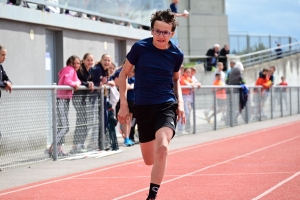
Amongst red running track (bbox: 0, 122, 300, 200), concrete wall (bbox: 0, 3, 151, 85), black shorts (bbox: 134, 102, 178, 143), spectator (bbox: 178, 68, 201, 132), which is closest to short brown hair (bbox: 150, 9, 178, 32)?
black shorts (bbox: 134, 102, 178, 143)

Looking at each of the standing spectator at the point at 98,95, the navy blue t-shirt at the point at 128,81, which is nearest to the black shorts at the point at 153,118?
the standing spectator at the point at 98,95

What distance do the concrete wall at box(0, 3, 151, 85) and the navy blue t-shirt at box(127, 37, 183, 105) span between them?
7600 mm

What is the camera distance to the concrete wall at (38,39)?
15.8 m

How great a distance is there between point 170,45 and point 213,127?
14155 mm

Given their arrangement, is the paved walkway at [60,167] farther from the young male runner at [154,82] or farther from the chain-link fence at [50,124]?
the young male runner at [154,82]

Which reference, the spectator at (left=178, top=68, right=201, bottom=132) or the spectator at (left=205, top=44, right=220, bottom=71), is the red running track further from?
the spectator at (left=205, top=44, right=220, bottom=71)

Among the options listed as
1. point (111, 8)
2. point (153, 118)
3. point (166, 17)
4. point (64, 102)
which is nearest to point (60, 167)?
point (64, 102)

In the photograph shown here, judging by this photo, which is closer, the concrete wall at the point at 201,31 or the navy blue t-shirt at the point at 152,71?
the navy blue t-shirt at the point at 152,71

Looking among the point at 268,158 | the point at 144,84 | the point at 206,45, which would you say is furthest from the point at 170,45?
the point at 206,45

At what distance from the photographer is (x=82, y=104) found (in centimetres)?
1480

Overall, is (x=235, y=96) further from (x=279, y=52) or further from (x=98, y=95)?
(x=279, y=52)

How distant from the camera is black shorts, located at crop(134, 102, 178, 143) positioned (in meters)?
8.02

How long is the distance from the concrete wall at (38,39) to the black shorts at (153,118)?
774 cm

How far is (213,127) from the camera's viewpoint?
22.3 meters
